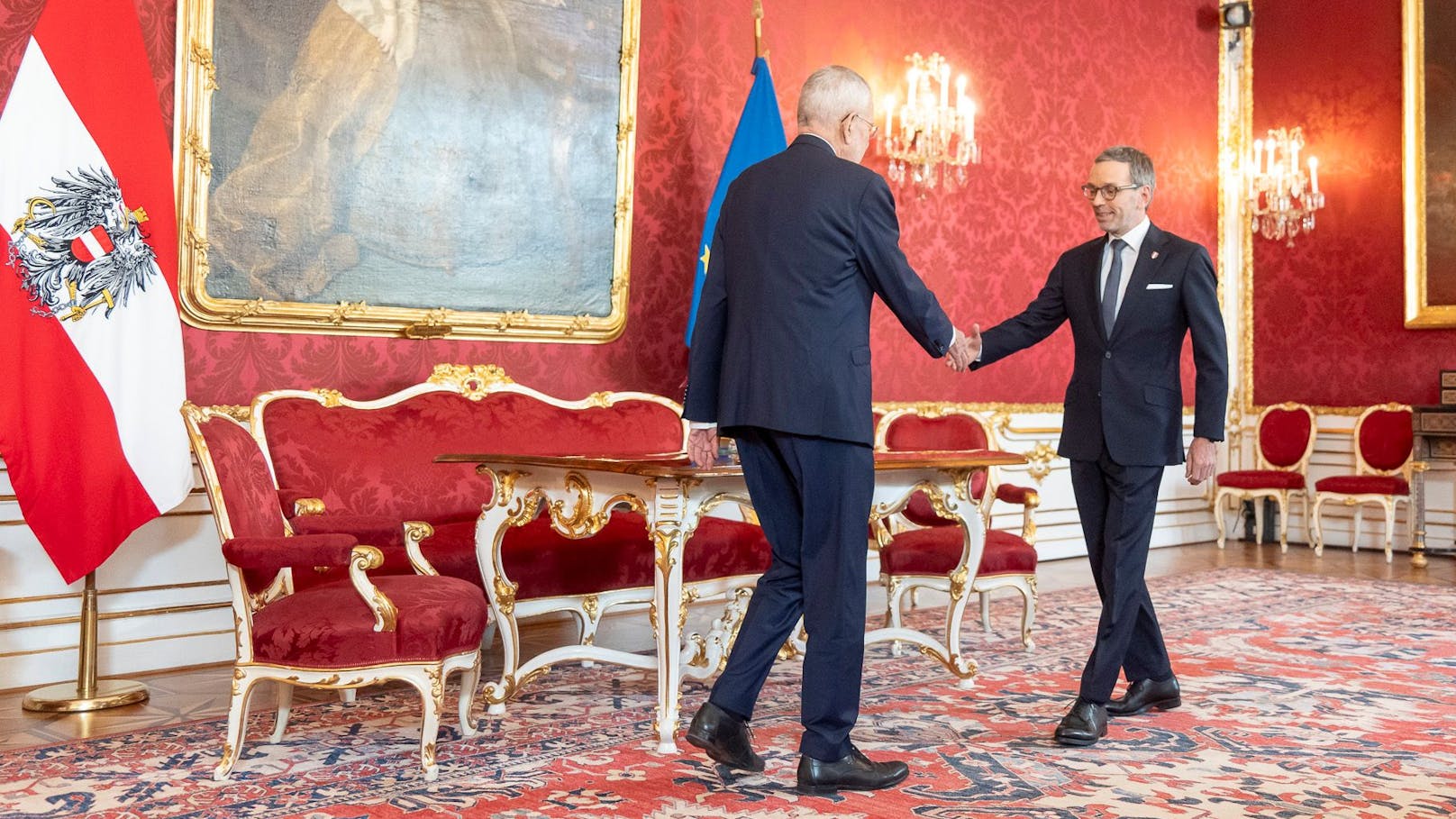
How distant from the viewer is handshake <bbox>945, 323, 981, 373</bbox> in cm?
325

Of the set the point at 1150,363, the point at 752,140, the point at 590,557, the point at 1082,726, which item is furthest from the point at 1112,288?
the point at 752,140

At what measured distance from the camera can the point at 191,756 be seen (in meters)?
3.31

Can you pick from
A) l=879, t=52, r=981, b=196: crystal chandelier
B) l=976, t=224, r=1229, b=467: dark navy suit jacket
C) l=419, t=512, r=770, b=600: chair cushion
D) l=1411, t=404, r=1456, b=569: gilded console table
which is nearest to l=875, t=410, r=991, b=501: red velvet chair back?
l=419, t=512, r=770, b=600: chair cushion

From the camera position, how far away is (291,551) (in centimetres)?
307

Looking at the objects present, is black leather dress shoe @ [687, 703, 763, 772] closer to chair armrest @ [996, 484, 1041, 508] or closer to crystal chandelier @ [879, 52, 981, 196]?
chair armrest @ [996, 484, 1041, 508]

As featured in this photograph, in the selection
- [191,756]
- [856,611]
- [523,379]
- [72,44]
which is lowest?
[191,756]

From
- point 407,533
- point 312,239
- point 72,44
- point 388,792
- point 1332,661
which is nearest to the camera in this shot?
point 388,792

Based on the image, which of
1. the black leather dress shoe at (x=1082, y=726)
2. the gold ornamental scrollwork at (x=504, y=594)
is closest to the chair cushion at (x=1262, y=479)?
the black leather dress shoe at (x=1082, y=726)

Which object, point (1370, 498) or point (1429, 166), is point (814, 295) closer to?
point (1370, 498)

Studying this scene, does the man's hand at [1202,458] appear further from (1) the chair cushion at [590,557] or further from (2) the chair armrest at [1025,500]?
(2) the chair armrest at [1025,500]

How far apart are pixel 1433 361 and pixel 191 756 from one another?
26.9 ft

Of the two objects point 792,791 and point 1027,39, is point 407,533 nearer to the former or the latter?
point 792,791

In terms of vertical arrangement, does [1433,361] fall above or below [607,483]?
above

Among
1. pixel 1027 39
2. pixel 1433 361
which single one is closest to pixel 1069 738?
pixel 1027 39
